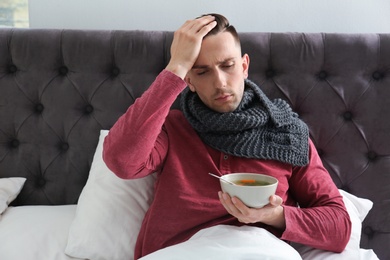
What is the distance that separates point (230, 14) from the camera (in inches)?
60.3

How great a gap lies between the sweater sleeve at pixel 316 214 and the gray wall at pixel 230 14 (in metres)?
0.56

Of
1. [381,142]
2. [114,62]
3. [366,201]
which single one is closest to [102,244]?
[114,62]

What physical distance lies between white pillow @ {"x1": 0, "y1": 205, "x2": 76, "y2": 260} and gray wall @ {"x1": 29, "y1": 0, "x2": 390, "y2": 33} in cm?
64

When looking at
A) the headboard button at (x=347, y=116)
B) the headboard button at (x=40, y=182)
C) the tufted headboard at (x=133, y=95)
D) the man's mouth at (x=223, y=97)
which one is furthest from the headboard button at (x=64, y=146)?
the headboard button at (x=347, y=116)

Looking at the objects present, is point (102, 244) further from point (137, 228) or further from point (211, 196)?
point (211, 196)

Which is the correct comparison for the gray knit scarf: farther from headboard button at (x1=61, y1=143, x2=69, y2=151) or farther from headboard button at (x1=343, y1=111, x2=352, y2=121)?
headboard button at (x1=61, y1=143, x2=69, y2=151)

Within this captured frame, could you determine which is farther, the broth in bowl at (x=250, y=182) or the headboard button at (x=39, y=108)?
the headboard button at (x=39, y=108)

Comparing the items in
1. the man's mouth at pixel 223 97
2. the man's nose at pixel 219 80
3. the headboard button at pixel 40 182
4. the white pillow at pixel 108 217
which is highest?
the man's nose at pixel 219 80

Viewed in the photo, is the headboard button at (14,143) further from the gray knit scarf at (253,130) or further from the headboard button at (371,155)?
the headboard button at (371,155)

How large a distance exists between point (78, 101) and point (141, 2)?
41 centimetres

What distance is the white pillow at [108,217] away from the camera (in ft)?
3.81

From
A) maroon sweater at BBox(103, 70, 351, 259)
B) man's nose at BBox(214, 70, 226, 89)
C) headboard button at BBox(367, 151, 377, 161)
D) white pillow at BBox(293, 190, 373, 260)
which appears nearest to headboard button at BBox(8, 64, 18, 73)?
maroon sweater at BBox(103, 70, 351, 259)

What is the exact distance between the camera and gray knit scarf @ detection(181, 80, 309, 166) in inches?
43.7

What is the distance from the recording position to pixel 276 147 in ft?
3.67
